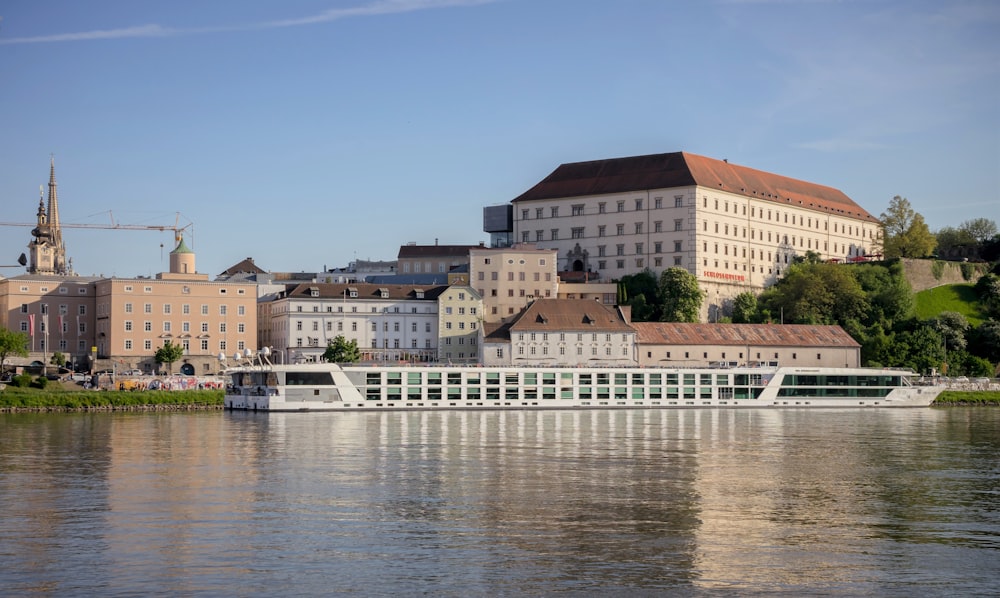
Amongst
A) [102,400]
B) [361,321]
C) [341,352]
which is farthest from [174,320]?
[102,400]

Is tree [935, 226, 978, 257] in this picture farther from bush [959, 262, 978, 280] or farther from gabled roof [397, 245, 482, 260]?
gabled roof [397, 245, 482, 260]

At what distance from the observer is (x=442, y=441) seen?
2341 inches

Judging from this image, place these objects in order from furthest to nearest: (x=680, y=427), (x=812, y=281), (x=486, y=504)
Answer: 1. (x=812, y=281)
2. (x=680, y=427)
3. (x=486, y=504)

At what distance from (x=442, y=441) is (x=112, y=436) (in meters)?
15.7

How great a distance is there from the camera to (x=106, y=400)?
90.2 m

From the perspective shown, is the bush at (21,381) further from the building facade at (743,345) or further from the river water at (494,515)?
the building facade at (743,345)

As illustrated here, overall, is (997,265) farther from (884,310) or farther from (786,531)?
(786,531)

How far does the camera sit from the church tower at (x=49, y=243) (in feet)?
559

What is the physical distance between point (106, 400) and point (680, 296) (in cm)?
5326

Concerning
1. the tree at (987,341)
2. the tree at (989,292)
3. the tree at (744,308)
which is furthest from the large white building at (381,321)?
the tree at (989,292)

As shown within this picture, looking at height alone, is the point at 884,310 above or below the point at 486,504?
above

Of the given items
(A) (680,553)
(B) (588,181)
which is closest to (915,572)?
(A) (680,553)

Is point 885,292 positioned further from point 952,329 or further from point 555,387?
point 555,387

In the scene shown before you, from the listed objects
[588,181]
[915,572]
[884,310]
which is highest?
[588,181]
